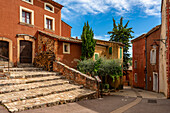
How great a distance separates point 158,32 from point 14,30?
1459cm

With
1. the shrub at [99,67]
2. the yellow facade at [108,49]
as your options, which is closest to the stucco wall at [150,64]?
the yellow facade at [108,49]

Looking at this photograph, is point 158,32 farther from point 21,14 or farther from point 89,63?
point 21,14

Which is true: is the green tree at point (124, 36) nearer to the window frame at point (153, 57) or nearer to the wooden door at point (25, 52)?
the window frame at point (153, 57)

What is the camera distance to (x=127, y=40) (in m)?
22.8

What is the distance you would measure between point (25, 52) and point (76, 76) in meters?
6.19

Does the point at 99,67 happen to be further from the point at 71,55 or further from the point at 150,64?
the point at 150,64

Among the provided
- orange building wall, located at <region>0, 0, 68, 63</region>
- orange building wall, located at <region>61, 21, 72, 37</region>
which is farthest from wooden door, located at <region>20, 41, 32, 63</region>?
orange building wall, located at <region>61, 21, 72, 37</region>

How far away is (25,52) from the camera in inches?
496

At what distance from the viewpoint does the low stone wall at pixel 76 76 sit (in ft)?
29.3

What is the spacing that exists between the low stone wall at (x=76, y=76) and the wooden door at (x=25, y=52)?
308 centimetres

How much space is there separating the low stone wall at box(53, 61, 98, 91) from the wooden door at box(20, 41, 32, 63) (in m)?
3.08

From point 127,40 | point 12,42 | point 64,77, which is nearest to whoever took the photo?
Answer: point 64,77

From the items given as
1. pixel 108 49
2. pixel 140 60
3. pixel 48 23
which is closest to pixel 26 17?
pixel 48 23

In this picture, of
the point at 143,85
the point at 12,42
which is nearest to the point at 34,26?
the point at 12,42
